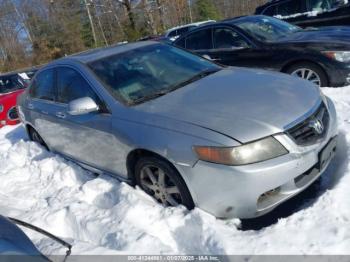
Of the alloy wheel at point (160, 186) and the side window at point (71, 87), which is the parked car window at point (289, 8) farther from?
the alloy wheel at point (160, 186)

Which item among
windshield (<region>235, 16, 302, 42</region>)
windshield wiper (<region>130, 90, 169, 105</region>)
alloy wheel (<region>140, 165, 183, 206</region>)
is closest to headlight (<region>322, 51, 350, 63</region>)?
windshield (<region>235, 16, 302, 42</region>)

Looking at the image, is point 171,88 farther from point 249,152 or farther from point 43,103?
point 43,103

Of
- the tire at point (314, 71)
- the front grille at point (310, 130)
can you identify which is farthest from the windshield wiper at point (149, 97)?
the tire at point (314, 71)

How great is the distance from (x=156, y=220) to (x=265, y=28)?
4.75 m

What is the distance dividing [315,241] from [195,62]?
2.47m

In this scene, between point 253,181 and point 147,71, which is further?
point 147,71

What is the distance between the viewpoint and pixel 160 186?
3305mm

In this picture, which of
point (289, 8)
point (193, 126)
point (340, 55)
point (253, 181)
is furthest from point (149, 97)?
point (289, 8)

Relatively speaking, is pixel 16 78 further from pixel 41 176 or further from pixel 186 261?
pixel 186 261

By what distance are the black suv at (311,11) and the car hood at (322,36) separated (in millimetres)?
3447

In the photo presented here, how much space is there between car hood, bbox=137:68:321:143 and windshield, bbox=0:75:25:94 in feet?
21.2

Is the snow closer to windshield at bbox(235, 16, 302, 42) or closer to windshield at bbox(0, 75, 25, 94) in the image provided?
windshield at bbox(235, 16, 302, 42)

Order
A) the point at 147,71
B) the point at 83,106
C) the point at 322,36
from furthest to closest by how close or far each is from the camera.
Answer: the point at 322,36
the point at 147,71
the point at 83,106

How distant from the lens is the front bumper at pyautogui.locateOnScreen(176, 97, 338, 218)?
2.70m
